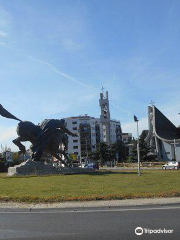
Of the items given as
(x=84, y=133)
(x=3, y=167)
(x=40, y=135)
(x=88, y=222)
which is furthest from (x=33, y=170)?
(x=84, y=133)

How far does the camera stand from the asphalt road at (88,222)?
286 inches

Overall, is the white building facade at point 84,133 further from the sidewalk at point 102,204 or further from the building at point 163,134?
the sidewalk at point 102,204

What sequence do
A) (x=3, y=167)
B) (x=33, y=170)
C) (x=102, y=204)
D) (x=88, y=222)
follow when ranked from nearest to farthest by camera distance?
(x=88, y=222) → (x=102, y=204) → (x=33, y=170) → (x=3, y=167)

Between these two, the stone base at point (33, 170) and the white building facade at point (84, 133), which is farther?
the white building facade at point (84, 133)

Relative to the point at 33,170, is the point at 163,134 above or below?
above

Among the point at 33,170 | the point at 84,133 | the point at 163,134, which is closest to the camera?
the point at 33,170

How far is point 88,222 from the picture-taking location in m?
8.77

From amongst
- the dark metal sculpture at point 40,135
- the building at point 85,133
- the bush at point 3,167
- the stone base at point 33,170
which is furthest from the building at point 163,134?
the stone base at point 33,170

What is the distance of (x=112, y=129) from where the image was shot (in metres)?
129

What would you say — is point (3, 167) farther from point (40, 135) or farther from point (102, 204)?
point (102, 204)

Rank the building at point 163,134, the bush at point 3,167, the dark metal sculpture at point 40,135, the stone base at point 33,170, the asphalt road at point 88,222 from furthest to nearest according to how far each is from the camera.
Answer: the building at point 163,134, the bush at point 3,167, the dark metal sculpture at point 40,135, the stone base at point 33,170, the asphalt road at point 88,222

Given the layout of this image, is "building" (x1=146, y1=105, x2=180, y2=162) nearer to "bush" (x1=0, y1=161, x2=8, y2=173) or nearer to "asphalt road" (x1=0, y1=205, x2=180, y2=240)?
"bush" (x1=0, y1=161, x2=8, y2=173)

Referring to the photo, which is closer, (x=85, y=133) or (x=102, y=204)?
(x=102, y=204)

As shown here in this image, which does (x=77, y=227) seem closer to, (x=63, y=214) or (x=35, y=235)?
(x=35, y=235)
